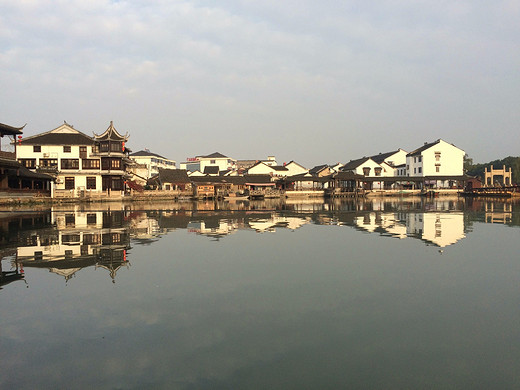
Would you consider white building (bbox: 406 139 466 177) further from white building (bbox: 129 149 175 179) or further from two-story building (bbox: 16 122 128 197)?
white building (bbox: 129 149 175 179)

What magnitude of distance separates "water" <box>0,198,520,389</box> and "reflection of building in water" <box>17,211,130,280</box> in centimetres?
12

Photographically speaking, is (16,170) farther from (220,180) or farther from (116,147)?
(220,180)

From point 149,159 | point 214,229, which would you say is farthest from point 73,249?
point 149,159

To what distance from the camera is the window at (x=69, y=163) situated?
50.9m

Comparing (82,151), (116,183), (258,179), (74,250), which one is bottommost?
(74,250)

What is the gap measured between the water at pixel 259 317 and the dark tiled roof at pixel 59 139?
138ft

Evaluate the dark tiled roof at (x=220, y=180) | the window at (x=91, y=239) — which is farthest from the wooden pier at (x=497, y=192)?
the window at (x=91, y=239)

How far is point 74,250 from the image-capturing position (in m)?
13.7

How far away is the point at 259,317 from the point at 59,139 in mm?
54488

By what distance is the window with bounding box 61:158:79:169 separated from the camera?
50.9 metres

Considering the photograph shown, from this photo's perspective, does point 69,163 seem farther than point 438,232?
Yes

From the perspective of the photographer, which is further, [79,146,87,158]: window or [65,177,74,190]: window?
[79,146,87,158]: window

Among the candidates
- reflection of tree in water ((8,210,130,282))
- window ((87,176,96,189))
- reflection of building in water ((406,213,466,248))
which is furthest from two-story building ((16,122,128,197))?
reflection of building in water ((406,213,466,248))

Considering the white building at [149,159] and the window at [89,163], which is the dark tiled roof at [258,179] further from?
the white building at [149,159]
